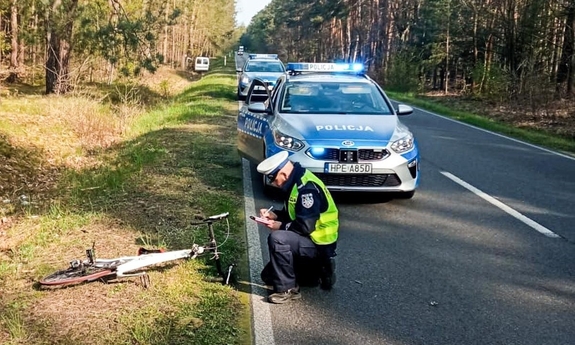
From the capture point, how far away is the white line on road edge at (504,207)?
6578 millimetres

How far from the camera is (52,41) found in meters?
22.0

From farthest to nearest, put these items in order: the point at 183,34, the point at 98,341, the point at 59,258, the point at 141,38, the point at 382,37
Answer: the point at 183,34 → the point at 382,37 → the point at 141,38 → the point at 59,258 → the point at 98,341

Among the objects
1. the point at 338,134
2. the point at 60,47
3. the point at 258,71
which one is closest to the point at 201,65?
the point at 60,47

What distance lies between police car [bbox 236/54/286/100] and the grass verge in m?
6.89

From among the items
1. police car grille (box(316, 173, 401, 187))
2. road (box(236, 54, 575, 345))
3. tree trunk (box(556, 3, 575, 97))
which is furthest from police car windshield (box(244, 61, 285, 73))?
police car grille (box(316, 173, 401, 187))

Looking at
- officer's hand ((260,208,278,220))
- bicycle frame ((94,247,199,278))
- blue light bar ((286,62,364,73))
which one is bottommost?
bicycle frame ((94,247,199,278))

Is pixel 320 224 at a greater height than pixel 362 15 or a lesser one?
lesser

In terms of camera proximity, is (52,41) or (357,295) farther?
(52,41)

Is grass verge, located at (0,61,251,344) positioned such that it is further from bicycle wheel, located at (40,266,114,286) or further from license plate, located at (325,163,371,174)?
license plate, located at (325,163,371,174)

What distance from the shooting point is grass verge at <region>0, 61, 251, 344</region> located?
4062mm

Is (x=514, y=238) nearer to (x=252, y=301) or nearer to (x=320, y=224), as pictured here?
(x=320, y=224)

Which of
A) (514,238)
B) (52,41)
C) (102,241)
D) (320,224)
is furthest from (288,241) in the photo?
(52,41)

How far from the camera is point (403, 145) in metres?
7.59

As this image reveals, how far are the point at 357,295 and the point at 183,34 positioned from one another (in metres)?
70.1
